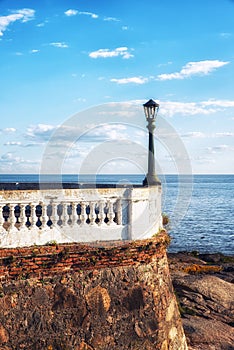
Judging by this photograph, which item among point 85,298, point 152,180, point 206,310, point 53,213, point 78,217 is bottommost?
point 206,310

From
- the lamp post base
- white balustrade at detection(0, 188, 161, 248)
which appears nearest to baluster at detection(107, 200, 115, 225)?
white balustrade at detection(0, 188, 161, 248)

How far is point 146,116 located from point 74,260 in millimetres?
4064

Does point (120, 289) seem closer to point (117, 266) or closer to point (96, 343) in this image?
point (117, 266)

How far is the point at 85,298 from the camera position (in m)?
8.83

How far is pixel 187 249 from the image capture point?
115ft

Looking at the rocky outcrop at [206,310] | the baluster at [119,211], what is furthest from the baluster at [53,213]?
the rocky outcrop at [206,310]

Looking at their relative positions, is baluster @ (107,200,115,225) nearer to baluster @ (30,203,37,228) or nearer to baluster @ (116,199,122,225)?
baluster @ (116,199,122,225)

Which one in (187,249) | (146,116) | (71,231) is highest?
(146,116)

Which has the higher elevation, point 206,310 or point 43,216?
point 43,216

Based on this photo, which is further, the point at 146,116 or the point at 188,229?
the point at 188,229

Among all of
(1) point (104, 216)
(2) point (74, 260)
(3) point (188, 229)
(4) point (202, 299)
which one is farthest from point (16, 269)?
(3) point (188, 229)

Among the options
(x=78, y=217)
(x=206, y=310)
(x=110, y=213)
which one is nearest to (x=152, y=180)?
(x=110, y=213)

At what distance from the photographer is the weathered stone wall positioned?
27.0 feet

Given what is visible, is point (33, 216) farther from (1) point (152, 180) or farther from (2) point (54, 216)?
(1) point (152, 180)
